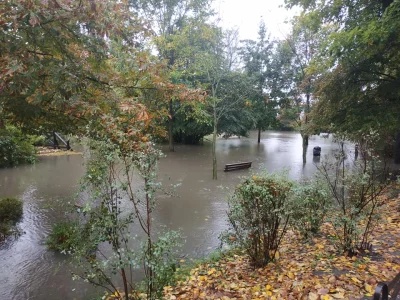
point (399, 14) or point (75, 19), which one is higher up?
point (399, 14)

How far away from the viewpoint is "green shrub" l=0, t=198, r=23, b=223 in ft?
22.6

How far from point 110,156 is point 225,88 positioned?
36.4ft

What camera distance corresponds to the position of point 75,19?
3469 millimetres

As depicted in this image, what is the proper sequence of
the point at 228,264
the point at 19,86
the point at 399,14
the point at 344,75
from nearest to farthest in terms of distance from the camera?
the point at 19,86
the point at 228,264
the point at 399,14
the point at 344,75

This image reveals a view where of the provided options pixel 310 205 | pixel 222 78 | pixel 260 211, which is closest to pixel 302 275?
pixel 260 211

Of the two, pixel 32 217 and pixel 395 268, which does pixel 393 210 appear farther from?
pixel 32 217

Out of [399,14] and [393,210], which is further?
[393,210]

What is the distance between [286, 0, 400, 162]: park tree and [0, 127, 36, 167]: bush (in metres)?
13.4

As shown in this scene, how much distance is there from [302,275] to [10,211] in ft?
23.0

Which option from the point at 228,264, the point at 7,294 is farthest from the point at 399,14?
the point at 7,294

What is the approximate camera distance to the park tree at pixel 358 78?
8.01 m

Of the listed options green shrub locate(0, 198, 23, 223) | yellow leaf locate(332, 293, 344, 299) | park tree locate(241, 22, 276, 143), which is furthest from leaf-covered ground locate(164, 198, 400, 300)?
park tree locate(241, 22, 276, 143)

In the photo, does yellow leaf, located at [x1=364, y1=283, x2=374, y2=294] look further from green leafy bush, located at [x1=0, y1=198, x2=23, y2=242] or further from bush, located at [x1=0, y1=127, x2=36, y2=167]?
bush, located at [x1=0, y1=127, x2=36, y2=167]

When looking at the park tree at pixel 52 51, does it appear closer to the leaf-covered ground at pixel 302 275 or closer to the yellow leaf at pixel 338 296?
the leaf-covered ground at pixel 302 275
